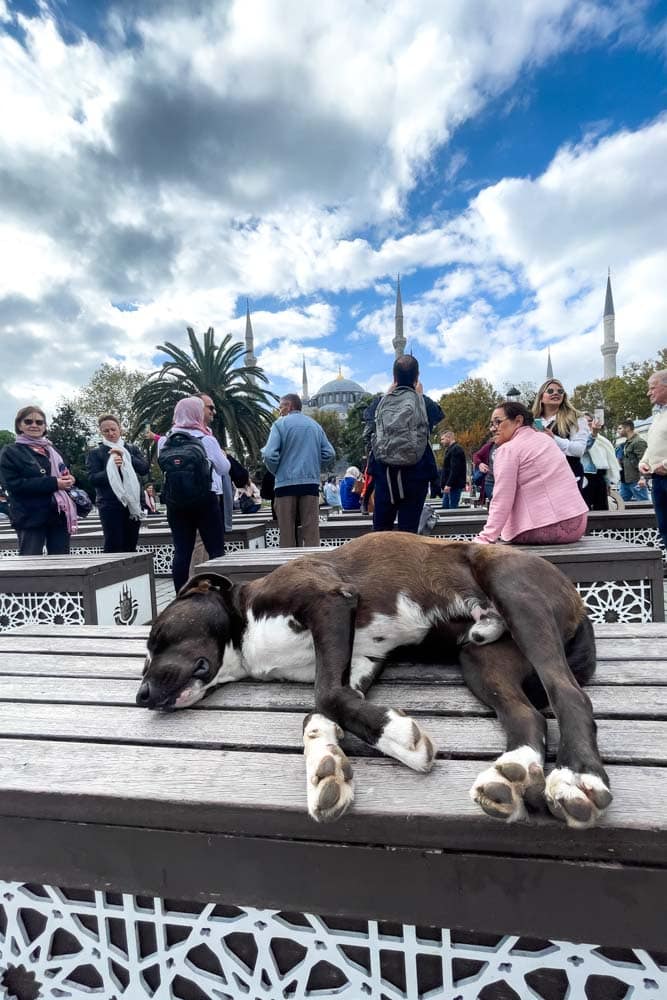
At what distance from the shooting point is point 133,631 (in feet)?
9.47

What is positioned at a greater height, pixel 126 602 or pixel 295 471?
pixel 295 471

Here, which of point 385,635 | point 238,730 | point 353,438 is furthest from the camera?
point 353,438

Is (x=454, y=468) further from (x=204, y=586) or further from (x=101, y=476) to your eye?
(x=204, y=586)

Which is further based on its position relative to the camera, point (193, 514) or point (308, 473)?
point (308, 473)

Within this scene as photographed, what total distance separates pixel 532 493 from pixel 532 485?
72 mm

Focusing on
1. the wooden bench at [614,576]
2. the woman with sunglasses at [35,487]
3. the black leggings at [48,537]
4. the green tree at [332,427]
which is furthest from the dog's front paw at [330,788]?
the green tree at [332,427]

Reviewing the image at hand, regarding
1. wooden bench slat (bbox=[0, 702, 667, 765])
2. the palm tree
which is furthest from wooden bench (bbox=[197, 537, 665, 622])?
the palm tree

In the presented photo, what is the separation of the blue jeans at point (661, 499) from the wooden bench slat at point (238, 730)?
4.78 meters

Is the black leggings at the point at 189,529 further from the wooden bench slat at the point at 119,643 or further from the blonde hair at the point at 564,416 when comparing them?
the blonde hair at the point at 564,416

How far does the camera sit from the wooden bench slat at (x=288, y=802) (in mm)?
1117

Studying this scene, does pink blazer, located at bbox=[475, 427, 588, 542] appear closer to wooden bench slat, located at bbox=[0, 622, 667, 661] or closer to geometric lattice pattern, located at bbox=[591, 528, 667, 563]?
wooden bench slat, located at bbox=[0, 622, 667, 661]

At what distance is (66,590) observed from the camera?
4.45 m

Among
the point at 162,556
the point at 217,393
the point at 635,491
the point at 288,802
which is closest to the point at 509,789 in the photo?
the point at 288,802

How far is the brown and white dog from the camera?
1473 millimetres
